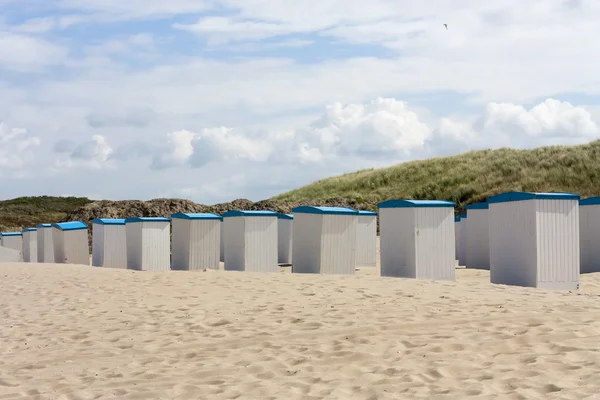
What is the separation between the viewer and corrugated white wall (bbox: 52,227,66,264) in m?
26.2

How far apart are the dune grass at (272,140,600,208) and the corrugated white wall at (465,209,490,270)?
23.9 m

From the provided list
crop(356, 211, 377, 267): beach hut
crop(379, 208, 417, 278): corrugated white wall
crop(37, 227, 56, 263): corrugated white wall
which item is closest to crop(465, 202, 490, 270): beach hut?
crop(356, 211, 377, 267): beach hut

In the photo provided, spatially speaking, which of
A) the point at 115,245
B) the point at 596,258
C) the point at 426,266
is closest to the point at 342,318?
the point at 426,266

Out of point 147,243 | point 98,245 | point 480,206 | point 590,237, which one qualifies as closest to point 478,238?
point 480,206

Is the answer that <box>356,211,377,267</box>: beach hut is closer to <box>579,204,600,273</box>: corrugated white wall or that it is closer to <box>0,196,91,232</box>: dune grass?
<box>579,204,600,273</box>: corrugated white wall

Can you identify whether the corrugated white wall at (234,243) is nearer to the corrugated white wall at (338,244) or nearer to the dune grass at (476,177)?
the corrugated white wall at (338,244)

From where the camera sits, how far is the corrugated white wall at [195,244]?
2117 cm

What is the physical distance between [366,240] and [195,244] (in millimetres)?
7573

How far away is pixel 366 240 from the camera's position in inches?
1041

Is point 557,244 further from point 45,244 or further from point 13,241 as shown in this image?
point 13,241

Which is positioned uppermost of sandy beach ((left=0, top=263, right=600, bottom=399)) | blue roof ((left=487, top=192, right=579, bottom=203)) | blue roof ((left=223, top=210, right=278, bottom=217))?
blue roof ((left=487, top=192, right=579, bottom=203))

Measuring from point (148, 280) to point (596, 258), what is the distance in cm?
1250

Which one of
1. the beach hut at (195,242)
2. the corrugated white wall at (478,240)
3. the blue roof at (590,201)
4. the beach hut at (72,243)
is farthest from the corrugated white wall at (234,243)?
the blue roof at (590,201)

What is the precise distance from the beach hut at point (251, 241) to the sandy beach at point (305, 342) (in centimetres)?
480
